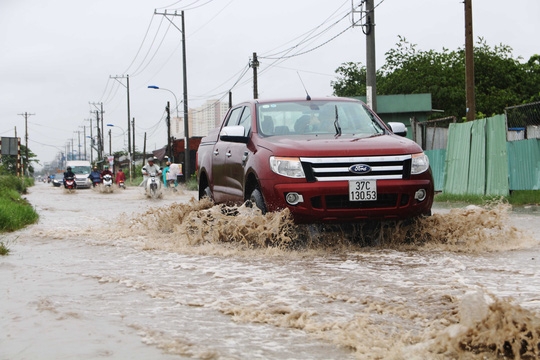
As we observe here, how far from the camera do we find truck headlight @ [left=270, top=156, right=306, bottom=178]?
25.0 ft

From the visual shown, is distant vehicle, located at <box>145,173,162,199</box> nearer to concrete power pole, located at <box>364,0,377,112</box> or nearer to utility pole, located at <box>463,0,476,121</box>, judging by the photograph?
concrete power pole, located at <box>364,0,377,112</box>

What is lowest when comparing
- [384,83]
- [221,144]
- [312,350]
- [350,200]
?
[312,350]

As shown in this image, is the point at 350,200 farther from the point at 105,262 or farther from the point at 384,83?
the point at 384,83

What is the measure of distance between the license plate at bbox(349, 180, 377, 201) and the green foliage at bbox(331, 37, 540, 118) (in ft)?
141

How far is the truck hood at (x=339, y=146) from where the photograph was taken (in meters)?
7.66

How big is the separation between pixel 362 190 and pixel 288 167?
2.54 ft

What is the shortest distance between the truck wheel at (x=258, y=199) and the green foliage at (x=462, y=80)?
43.0 meters

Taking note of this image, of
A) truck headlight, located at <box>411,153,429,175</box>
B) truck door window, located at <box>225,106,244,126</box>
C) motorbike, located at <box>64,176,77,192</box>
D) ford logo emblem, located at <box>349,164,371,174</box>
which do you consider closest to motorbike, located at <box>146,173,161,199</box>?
motorbike, located at <box>64,176,77,192</box>

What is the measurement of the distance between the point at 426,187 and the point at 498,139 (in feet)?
29.9

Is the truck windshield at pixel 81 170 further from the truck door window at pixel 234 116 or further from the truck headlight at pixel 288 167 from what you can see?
the truck headlight at pixel 288 167

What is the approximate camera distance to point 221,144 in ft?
32.4

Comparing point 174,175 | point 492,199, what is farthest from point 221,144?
point 174,175

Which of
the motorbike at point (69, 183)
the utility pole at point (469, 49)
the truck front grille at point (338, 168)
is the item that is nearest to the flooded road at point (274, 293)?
the truck front grille at point (338, 168)

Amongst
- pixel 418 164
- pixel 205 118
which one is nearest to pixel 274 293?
pixel 418 164
